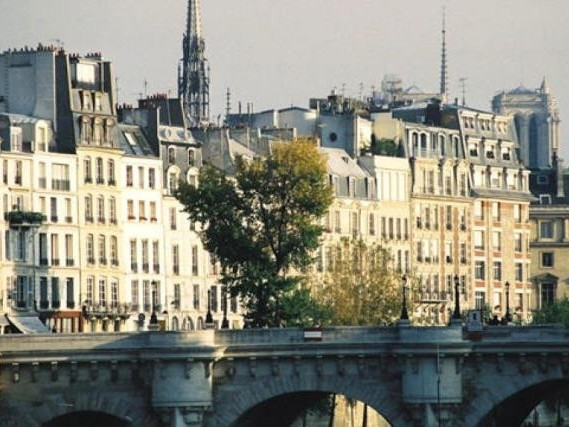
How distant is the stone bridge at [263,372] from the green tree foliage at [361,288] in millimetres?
32008

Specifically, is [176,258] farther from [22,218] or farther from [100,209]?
[22,218]

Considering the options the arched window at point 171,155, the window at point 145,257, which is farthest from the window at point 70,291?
the arched window at point 171,155

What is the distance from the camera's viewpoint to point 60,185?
16450 centimetres

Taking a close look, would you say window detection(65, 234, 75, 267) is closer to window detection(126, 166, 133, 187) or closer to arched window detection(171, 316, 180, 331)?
window detection(126, 166, 133, 187)

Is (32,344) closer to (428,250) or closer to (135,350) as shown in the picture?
(135,350)

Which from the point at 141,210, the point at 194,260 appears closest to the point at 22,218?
the point at 141,210

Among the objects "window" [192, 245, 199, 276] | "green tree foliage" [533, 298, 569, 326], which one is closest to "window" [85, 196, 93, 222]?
"window" [192, 245, 199, 276]

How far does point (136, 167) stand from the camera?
17088 centimetres

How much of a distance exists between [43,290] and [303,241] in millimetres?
14102

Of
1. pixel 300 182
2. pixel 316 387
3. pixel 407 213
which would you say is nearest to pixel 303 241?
pixel 300 182

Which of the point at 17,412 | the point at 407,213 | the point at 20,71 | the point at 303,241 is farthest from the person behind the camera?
the point at 407,213

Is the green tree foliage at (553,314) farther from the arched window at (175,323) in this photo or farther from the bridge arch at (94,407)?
the bridge arch at (94,407)

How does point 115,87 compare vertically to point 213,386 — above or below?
above

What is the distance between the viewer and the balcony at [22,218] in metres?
160
